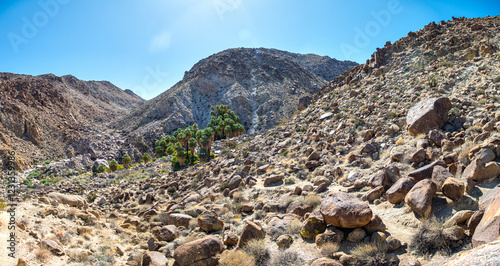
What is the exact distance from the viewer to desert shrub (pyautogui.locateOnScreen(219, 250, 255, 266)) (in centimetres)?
624

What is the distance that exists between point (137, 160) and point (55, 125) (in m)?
22.0

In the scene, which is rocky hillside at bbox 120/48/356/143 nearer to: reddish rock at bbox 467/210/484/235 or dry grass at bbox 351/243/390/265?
dry grass at bbox 351/243/390/265

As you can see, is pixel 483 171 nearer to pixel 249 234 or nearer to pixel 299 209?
pixel 299 209

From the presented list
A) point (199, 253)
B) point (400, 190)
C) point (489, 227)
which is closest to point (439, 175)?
point (400, 190)

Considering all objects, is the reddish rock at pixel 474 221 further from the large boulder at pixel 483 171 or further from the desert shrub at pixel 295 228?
the desert shrub at pixel 295 228

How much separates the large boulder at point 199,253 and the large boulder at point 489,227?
5.78 metres

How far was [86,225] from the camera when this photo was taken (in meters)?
10.1

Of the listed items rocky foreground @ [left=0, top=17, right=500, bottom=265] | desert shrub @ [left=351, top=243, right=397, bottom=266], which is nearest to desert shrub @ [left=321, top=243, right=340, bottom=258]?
rocky foreground @ [left=0, top=17, right=500, bottom=265]

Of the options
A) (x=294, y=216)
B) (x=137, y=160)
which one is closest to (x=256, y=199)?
(x=294, y=216)

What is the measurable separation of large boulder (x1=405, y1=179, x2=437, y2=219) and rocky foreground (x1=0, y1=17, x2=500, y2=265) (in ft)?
0.09

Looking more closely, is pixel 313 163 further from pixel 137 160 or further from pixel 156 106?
pixel 156 106

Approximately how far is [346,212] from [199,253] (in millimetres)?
4141

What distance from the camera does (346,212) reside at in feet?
20.8

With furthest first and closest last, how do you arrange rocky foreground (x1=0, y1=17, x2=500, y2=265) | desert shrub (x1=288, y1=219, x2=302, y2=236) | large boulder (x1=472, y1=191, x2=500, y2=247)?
1. desert shrub (x1=288, y1=219, x2=302, y2=236)
2. rocky foreground (x1=0, y1=17, x2=500, y2=265)
3. large boulder (x1=472, y1=191, x2=500, y2=247)
